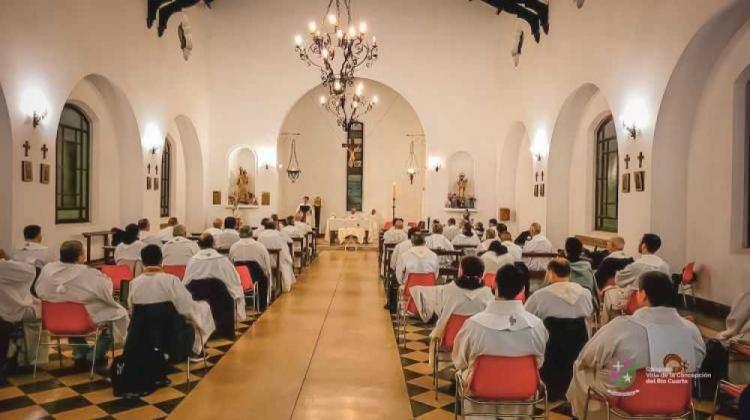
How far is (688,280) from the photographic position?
7.95 meters

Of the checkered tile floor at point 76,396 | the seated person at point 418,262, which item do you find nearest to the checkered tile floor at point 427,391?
the seated person at point 418,262

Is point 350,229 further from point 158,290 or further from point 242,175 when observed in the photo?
point 158,290

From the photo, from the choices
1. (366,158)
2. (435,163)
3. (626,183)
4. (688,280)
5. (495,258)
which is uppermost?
(366,158)

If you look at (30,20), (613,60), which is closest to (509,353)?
(613,60)

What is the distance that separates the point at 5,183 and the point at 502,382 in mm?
7481

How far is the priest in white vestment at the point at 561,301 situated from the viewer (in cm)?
455

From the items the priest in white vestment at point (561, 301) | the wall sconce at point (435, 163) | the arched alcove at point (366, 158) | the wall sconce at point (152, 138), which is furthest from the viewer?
the arched alcove at point (366, 158)

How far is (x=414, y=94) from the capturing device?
17188 mm

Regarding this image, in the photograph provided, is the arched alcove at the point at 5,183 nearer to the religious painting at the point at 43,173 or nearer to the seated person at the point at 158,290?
the religious painting at the point at 43,173

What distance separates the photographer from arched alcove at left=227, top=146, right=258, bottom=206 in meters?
17.3

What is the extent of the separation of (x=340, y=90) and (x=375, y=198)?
9.89m

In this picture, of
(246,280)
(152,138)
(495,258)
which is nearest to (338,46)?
(152,138)

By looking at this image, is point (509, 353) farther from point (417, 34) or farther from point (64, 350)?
point (417, 34)

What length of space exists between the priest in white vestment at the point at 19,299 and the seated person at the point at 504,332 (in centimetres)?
398
